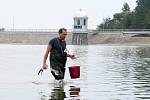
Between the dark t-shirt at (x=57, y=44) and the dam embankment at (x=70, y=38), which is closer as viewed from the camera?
the dark t-shirt at (x=57, y=44)

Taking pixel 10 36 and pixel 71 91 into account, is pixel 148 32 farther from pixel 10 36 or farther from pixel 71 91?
pixel 71 91

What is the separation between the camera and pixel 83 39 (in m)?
136

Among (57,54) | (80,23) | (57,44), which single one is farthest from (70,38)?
(57,44)

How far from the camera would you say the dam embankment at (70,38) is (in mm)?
118000

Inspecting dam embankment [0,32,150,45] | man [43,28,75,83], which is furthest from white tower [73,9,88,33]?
man [43,28,75,83]

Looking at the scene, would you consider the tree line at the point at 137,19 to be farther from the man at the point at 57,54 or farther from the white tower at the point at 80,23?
the man at the point at 57,54

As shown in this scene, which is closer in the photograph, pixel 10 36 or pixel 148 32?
pixel 148 32

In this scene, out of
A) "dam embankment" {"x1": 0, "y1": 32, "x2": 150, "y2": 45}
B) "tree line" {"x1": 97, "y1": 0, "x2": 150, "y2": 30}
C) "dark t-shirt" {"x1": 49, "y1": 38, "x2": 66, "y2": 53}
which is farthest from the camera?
"tree line" {"x1": 97, "y1": 0, "x2": 150, "y2": 30}

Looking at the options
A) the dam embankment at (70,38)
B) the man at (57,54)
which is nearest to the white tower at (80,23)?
the dam embankment at (70,38)

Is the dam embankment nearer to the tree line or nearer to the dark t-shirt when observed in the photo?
the tree line

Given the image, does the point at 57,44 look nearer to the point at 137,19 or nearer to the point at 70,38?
the point at 137,19

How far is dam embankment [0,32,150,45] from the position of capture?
11800 cm

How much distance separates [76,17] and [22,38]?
62.3 feet

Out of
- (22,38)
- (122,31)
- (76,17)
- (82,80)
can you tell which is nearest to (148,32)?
(122,31)
